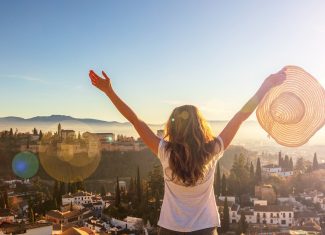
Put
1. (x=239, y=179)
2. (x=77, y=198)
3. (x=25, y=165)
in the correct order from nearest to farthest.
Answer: (x=77, y=198), (x=239, y=179), (x=25, y=165)

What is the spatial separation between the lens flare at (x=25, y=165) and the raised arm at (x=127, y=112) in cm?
4123

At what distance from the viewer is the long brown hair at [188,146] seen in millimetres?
1550

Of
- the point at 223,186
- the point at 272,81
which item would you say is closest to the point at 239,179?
the point at 223,186

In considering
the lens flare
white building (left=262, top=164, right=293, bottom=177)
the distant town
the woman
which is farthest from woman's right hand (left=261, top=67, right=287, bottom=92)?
the lens flare

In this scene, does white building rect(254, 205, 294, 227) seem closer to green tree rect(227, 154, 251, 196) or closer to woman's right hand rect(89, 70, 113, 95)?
green tree rect(227, 154, 251, 196)

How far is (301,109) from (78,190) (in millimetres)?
28861

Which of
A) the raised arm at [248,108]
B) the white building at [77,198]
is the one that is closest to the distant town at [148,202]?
the white building at [77,198]

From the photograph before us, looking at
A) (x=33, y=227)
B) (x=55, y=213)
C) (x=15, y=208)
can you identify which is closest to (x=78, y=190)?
(x=15, y=208)

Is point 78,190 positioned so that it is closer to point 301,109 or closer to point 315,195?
point 315,195

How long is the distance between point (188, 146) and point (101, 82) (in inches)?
18.1

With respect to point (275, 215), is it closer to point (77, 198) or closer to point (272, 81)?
point (77, 198)

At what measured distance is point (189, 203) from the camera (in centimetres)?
162

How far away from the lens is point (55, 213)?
20203mm

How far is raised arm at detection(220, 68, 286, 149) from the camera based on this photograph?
5.53 ft
